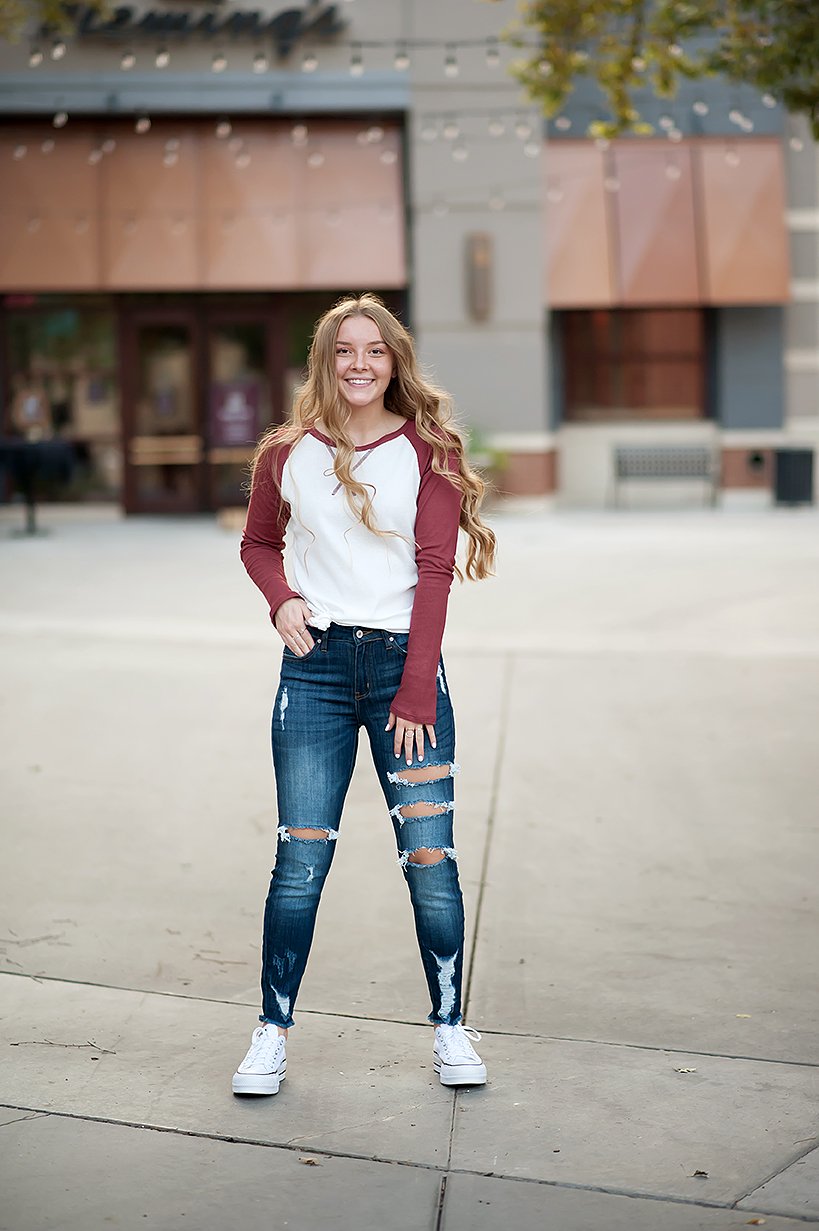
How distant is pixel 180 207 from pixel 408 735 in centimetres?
1722

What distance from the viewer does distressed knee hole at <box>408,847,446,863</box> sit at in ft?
12.8

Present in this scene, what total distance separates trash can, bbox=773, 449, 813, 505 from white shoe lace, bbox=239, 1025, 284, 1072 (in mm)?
17196

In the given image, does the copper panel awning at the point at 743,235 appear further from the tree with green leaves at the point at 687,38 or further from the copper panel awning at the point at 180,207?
the tree with green leaves at the point at 687,38

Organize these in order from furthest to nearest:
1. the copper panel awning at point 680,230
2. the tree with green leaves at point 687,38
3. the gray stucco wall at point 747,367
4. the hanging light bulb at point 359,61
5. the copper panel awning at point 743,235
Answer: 1. the gray stucco wall at point 747,367
2. the copper panel awning at point 743,235
3. the copper panel awning at point 680,230
4. the hanging light bulb at point 359,61
5. the tree with green leaves at point 687,38

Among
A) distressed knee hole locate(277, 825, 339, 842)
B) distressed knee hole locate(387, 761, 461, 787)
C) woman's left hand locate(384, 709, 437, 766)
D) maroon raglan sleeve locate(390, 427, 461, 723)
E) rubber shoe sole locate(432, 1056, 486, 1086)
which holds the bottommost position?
rubber shoe sole locate(432, 1056, 486, 1086)

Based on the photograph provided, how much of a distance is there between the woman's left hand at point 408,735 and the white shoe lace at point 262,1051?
77 cm

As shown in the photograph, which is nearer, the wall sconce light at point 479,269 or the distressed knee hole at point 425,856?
the distressed knee hole at point 425,856

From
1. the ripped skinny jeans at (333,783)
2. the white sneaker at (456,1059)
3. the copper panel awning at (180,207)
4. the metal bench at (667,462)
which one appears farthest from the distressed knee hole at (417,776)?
the metal bench at (667,462)

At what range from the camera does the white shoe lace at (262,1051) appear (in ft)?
12.7

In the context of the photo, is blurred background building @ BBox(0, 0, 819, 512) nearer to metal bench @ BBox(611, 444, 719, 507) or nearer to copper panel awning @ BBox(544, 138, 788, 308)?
copper panel awning @ BBox(544, 138, 788, 308)

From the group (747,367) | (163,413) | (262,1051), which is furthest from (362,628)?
(747,367)

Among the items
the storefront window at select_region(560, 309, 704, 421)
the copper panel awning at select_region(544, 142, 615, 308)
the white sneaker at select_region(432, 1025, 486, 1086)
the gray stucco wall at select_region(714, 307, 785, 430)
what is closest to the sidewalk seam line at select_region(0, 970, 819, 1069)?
the white sneaker at select_region(432, 1025, 486, 1086)

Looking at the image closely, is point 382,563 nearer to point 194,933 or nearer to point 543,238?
point 194,933

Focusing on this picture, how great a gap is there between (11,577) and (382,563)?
10.7 metres
